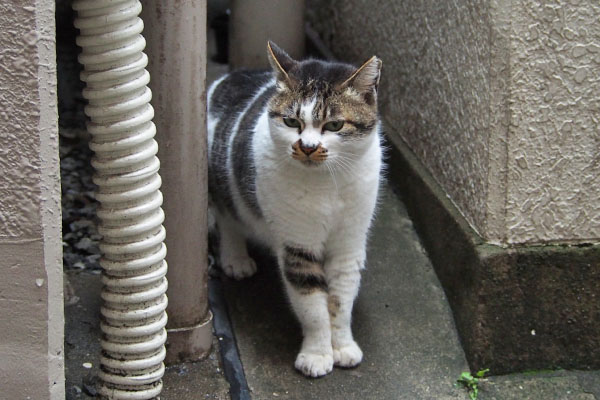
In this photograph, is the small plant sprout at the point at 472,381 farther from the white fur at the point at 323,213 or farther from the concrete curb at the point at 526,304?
the white fur at the point at 323,213

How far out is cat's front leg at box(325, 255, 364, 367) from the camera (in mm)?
3201

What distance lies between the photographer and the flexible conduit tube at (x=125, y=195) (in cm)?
233

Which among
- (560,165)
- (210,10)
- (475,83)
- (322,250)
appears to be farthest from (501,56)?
(210,10)

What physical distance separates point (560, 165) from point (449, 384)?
90cm

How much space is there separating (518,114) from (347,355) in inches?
42.8

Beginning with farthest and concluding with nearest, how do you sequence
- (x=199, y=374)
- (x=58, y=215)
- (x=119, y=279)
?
(x=199, y=374) < (x=119, y=279) < (x=58, y=215)

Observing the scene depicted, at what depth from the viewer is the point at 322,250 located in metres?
3.18

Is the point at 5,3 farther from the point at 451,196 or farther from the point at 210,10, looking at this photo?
the point at 210,10

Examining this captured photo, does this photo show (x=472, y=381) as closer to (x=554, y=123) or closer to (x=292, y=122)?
(x=554, y=123)

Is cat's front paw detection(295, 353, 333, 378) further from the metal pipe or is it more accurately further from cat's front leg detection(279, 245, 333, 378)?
the metal pipe

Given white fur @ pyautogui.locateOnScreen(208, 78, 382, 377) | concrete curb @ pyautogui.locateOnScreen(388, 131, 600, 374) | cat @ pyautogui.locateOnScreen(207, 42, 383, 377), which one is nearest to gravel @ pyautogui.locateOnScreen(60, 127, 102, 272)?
cat @ pyautogui.locateOnScreen(207, 42, 383, 377)

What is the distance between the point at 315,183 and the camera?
302 centimetres

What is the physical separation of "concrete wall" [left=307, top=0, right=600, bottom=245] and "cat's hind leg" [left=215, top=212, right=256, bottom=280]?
896 millimetres

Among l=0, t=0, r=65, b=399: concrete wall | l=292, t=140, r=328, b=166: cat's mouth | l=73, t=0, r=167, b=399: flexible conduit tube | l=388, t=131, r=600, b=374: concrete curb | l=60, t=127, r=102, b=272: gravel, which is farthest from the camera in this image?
l=60, t=127, r=102, b=272: gravel
